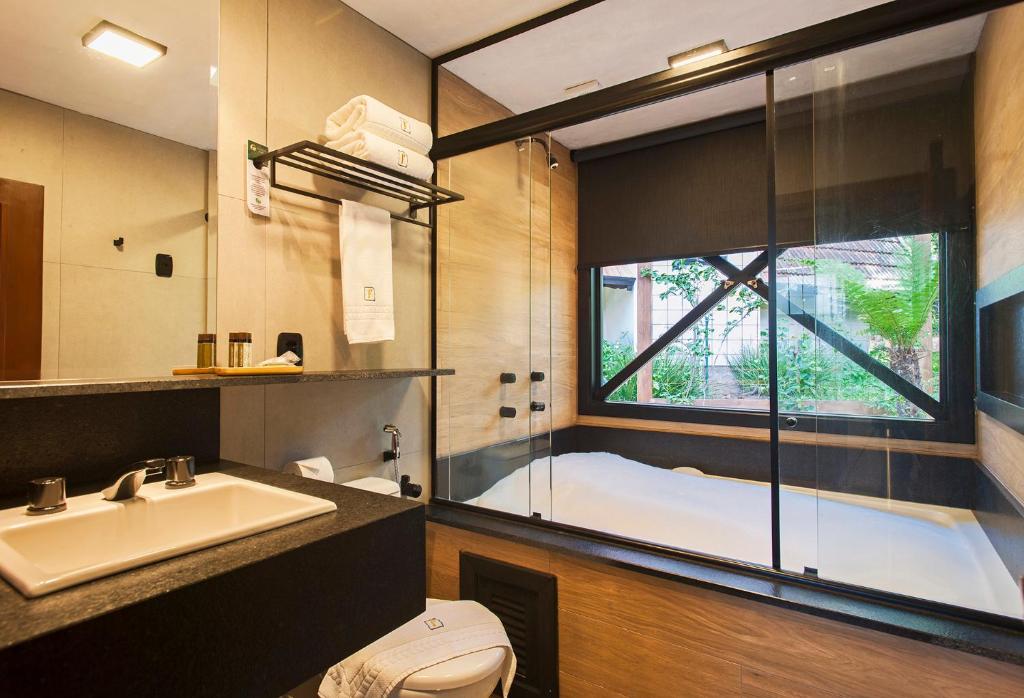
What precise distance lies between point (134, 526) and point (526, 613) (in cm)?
125

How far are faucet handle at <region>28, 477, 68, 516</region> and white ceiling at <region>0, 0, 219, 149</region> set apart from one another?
828mm

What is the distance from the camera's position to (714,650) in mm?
1468

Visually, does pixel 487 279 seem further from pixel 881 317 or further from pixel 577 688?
pixel 577 688

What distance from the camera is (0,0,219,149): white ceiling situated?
1131 mm

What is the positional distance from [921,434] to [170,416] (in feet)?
6.68

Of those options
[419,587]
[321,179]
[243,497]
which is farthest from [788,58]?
[243,497]

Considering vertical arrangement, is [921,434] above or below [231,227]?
below

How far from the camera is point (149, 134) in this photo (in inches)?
53.1

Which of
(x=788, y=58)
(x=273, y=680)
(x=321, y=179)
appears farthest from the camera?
(x=321, y=179)

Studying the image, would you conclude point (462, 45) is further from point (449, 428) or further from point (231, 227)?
point (449, 428)

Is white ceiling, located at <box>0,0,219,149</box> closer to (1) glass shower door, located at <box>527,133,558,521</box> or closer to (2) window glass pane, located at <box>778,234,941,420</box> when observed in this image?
(1) glass shower door, located at <box>527,133,558,521</box>

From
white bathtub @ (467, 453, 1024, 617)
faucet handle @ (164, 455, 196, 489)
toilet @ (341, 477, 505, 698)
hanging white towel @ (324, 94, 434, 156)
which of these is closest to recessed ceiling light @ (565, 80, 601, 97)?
hanging white towel @ (324, 94, 434, 156)

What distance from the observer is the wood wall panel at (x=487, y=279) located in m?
2.31

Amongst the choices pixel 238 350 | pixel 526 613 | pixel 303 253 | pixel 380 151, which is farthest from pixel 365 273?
pixel 526 613
